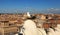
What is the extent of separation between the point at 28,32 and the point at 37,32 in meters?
0.09

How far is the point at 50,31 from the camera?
188 cm

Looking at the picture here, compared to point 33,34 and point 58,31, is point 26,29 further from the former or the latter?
point 58,31

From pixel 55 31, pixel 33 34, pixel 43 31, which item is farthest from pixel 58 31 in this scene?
pixel 33 34

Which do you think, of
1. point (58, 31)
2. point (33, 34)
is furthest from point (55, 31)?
point (33, 34)

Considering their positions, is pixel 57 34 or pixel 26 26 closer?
pixel 26 26

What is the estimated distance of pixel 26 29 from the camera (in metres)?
1.75

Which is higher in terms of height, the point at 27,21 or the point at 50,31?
the point at 27,21

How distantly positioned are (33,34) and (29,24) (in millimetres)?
111

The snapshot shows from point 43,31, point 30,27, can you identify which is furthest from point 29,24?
point 43,31

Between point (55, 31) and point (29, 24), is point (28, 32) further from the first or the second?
point (55, 31)

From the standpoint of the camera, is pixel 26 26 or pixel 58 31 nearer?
pixel 26 26

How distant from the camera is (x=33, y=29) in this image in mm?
1754

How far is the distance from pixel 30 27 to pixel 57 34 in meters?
0.33

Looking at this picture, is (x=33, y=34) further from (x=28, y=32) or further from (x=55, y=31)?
(x=55, y=31)
